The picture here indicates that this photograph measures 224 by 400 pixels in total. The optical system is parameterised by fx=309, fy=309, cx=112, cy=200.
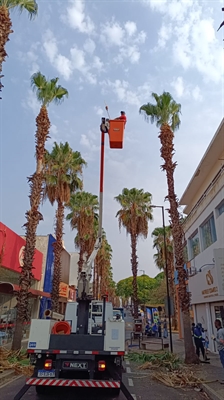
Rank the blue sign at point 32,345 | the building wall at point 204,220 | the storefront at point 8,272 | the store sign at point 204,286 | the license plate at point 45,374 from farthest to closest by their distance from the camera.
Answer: the storefront at point 8,272 → the store sign at point 204,286 → the building wall at point 204,220 → the blue sign at point 32,345 → the license plate at point 45,374

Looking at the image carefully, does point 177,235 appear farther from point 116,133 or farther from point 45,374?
point 45,374

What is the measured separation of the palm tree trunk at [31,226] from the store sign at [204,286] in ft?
29.3

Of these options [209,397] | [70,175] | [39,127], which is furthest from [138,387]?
[70,175]

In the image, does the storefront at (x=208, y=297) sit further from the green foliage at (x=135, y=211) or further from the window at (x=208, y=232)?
the green foliage at (x=135, y=211)

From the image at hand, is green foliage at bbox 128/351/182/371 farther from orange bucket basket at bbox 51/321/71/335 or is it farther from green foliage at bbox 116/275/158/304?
green foliage at bbox 116/275/158/304

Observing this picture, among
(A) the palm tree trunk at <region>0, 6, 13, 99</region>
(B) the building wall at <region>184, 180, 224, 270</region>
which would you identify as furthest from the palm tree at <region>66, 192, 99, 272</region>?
(A) the palm tree trunk at <region>0, 6, 13, 99</region>

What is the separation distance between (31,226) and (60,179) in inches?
335

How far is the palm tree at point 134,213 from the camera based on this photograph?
3064 centimetres

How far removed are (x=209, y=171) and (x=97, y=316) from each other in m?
13.8

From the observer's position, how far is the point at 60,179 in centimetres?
2341

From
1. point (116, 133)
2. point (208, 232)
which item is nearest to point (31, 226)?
point (116, 133)

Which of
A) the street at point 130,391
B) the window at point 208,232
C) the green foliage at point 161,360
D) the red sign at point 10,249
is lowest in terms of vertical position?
the street at point 130,391

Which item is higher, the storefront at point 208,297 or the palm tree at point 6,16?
the palm tree at point 6,16

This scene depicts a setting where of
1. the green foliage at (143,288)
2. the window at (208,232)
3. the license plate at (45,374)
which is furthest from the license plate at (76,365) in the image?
the green foliage at (143,288)
